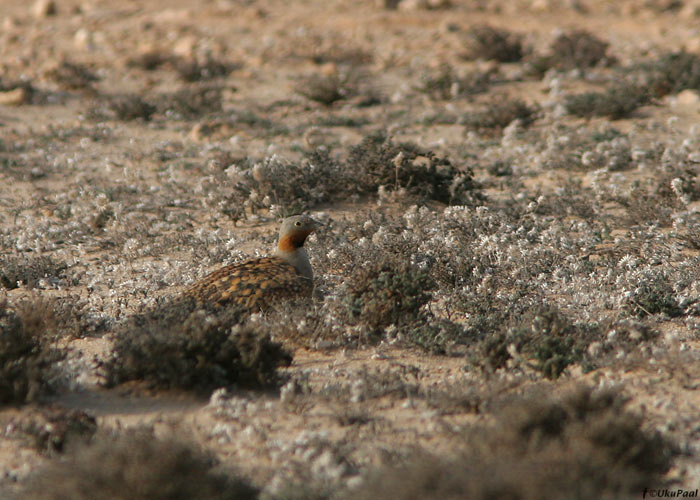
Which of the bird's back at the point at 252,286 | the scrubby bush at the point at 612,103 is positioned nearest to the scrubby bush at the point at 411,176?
the bird's back at the point at 252,286

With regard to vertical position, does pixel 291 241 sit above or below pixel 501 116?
above

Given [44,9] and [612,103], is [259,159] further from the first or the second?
[44,9]

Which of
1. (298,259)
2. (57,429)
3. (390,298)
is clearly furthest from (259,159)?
(57,429)

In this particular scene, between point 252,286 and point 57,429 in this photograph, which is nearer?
point 57,429

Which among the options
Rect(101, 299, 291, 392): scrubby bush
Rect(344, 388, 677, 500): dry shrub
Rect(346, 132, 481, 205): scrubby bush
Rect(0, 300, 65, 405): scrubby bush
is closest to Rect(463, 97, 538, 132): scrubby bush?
Rect(346, 132, 481, 205): scrubby bush

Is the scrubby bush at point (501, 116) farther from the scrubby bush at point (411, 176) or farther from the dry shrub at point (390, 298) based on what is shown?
the dry shrub at point (390, 298)

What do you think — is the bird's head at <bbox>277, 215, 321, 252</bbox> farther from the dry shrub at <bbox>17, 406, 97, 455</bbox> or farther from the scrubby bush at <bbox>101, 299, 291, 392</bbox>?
the dry shrub at <bbox>17, 406, 97, 455</bbox>

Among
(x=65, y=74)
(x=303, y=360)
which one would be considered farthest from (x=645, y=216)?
(x=65, y=74)
